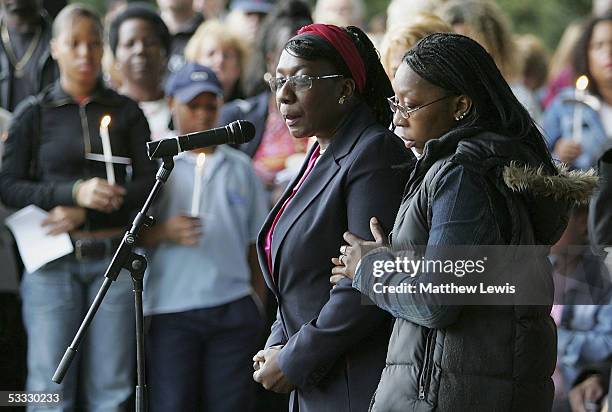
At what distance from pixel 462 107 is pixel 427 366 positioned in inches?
27.6

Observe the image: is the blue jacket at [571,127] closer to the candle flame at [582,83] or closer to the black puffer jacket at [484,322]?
the candle flame at [582,83]

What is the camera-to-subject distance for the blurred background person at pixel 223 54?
6602mm

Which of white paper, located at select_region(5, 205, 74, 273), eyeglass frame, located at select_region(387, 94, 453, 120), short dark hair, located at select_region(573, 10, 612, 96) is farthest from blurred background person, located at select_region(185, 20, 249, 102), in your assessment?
eyeglass frame, located at select_region(387, 94, 453, 120)

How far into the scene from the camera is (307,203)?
3457 mm

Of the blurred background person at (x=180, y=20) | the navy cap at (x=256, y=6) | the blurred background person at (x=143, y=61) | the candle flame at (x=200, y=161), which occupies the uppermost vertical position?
the navy cap at (x=256, y=6)

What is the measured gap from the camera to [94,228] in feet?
16.9

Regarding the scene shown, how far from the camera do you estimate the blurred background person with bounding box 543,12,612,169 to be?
587 centimetres

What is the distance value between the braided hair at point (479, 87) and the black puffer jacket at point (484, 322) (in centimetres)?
6

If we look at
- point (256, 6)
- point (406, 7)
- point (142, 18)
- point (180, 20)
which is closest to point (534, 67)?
point (256, 6)

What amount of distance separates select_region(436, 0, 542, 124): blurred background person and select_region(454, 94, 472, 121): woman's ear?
2.44m

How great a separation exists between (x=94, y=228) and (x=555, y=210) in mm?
2731

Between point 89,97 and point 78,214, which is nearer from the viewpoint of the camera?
point 78,214

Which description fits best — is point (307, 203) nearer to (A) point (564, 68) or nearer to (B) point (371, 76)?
(B) point (371, 76)

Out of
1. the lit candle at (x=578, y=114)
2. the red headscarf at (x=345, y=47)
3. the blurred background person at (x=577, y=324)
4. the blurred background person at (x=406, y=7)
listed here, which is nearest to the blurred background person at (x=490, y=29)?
the blurred background person at (x=406, y=7)
